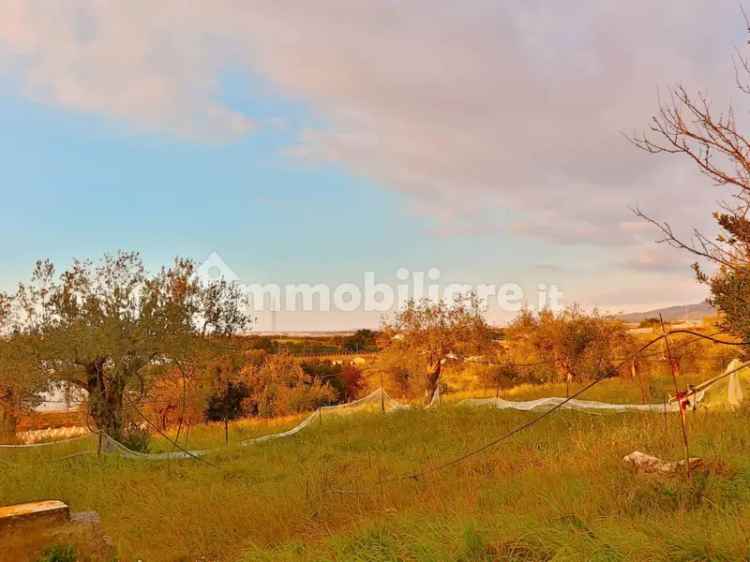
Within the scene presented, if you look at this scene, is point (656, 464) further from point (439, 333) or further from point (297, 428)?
point (439, 333)

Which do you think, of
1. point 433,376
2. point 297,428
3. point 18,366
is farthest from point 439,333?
point 18,366

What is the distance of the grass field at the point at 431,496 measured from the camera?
199 inches

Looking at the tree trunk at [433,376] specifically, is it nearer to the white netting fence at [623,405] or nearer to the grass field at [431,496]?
the white netting fence at [623,405]

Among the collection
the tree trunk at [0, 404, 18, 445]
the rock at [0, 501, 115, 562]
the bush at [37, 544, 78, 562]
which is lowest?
the tree trunk at [0, 404, 18, 445]

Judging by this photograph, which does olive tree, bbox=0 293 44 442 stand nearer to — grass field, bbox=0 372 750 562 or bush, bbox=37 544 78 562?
grass field, bbox=0 372 750 562

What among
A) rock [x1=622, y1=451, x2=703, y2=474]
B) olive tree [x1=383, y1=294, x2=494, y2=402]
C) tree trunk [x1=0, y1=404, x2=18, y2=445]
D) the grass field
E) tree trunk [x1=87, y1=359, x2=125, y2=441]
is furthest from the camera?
olive tree [x1=383, y1=294, x2=494, y2=402]

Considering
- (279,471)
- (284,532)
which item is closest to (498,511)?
(284,532)

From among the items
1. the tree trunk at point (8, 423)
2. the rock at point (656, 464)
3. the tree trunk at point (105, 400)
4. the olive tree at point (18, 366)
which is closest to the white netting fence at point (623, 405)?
the tree trunk at point (105, 400)

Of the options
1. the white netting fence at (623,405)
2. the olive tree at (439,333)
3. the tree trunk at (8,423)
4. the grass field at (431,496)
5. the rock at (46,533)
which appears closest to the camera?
the grass field at (431,496)

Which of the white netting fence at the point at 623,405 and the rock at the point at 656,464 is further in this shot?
the white netting fence at the point at 623,405

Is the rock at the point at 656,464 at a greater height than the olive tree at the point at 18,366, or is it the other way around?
the olive tree at the point at 18,366

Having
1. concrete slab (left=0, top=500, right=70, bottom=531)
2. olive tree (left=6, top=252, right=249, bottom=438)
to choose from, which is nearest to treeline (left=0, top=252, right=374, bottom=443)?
olive tree (left=6, top=252, right=249, bottom=438)

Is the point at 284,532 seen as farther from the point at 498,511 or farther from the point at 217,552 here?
the point at 498,511

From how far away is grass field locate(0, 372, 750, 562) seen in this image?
16.6 feet
